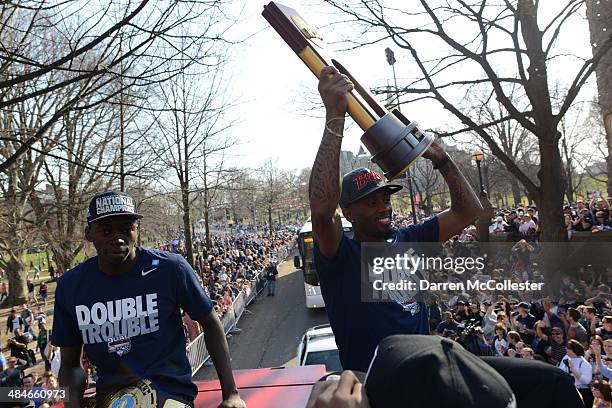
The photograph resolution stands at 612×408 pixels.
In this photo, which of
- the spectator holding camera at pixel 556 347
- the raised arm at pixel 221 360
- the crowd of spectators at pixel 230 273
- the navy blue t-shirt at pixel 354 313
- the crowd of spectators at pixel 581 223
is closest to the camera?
the navy blue t-shirt at pixel 354 313

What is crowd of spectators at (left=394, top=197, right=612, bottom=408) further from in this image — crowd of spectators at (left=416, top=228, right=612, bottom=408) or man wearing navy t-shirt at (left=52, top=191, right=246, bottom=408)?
man wearing navy t-shirt at (left=52, top=191, right=246, bottom=408)

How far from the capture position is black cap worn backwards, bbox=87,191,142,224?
2.33 meters

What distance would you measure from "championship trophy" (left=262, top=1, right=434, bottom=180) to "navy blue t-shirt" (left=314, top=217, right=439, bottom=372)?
451 mm

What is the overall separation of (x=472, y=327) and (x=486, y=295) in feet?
11.0

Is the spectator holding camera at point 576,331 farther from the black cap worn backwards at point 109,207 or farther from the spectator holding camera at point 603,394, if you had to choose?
the black cap worn backwards at point 109,207

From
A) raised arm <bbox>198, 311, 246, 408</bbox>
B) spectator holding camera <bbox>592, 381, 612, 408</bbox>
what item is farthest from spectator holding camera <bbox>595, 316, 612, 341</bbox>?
raised arm <bbox>198, 311, 246, 408</bbox>

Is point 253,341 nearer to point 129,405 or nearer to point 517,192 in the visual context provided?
point 129,405

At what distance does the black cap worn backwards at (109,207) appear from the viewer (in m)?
2.33


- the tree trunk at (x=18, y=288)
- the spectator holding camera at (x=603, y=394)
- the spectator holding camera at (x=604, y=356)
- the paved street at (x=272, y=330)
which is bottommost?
the paved street at (x=272, y=330)

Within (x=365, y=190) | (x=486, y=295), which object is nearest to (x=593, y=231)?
(x=486, y=295)

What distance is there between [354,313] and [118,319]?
1189mm

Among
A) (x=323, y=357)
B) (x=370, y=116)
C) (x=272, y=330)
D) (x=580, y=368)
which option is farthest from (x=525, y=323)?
(x=272, y=330)

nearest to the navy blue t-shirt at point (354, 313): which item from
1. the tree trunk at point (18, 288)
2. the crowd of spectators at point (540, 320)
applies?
the crowd of spectators at point (540, 320)

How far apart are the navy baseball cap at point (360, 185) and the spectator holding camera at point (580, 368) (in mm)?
4947
